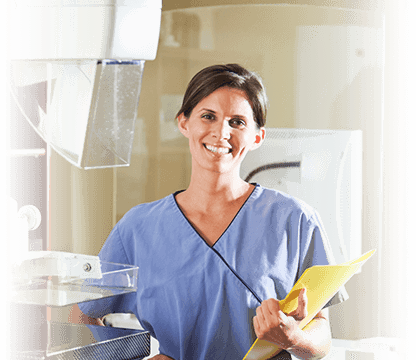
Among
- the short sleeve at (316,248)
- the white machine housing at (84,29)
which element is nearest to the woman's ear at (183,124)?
the white machine housing at (84,29)

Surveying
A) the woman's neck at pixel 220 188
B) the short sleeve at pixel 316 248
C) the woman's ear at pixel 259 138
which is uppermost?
the woman's ear at pixel 259 138

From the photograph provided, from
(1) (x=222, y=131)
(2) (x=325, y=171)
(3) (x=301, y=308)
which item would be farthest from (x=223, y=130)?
(3) (x=301, y=308)

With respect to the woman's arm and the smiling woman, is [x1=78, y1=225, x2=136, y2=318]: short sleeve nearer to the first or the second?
the smiling woman

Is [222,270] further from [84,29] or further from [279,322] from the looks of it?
[84,29]

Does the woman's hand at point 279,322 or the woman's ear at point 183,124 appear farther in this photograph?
the woman's ear at point 183,124

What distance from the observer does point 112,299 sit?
36.9 inches

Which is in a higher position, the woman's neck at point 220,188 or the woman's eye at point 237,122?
the woman's eye at point 237,122

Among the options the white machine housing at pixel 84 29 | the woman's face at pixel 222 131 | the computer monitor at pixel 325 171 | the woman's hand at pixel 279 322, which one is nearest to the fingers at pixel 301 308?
the woman's hand at pixel 279 322

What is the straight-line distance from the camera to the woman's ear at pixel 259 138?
893 mm

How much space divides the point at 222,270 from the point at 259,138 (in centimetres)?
21

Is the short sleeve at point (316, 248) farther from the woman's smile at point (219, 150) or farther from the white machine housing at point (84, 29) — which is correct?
the white machine housing at point (84, 29)

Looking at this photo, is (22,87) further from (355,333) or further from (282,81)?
(355,333)

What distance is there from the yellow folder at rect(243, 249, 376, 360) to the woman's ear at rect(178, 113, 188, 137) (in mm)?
285

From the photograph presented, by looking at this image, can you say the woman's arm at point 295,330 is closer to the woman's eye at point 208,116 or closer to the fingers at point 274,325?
the fingers at point 274,325
